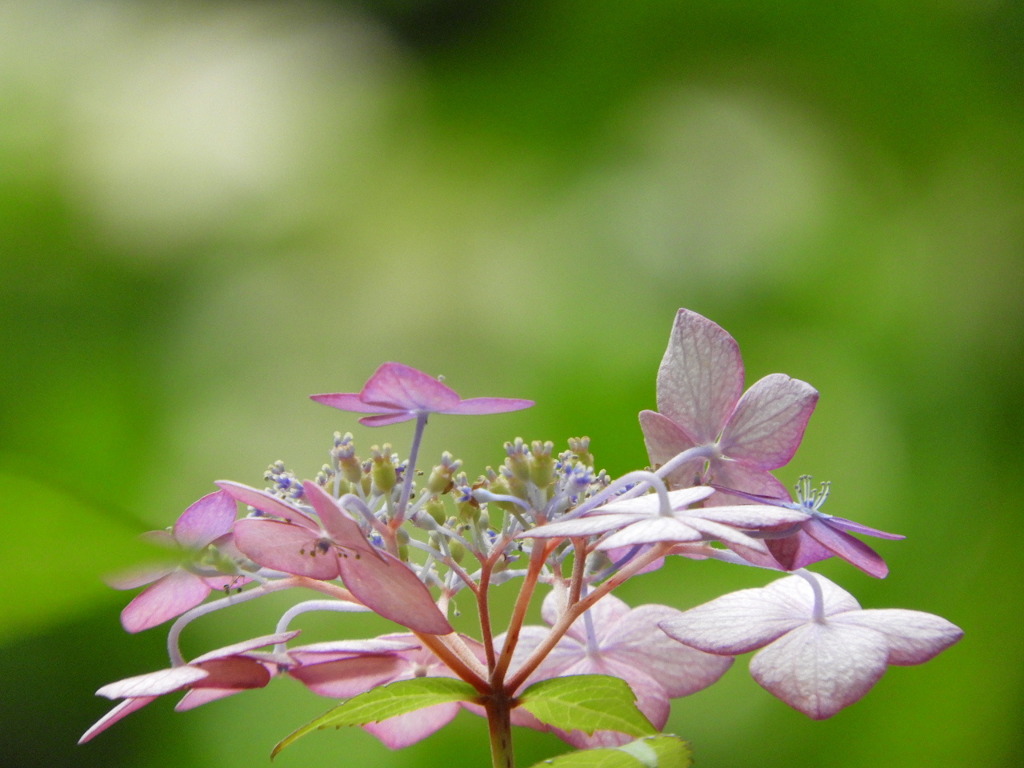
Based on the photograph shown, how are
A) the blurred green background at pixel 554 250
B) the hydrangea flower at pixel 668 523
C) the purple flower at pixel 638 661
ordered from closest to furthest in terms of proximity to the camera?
the hydrangea flower at pixel 668 523 < the purple flower at pixel 638 661 < the blurred green background at pixel 554 250

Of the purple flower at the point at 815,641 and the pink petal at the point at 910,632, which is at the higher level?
the pink petal at the point at 910,632

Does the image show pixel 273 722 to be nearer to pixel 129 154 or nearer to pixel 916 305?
pixel 129 154

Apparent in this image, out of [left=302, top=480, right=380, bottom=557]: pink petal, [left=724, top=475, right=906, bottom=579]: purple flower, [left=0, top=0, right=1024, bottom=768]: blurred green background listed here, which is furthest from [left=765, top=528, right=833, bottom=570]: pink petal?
[left=0, top=0, right=1024, bottom=768]: blurred green background

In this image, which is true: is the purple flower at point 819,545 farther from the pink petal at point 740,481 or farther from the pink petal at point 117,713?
the pink petal at point 117,713

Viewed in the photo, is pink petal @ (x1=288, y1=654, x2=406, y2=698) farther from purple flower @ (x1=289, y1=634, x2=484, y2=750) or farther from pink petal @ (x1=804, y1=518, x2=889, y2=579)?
pink petal @ (x1=804, y1=518, x2=889, y2=579)

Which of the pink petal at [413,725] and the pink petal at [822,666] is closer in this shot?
the pink petal at [822,666]

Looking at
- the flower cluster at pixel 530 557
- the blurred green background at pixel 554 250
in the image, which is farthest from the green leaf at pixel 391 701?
the blurred green background at pixel 554 250
